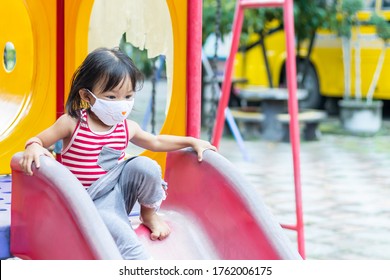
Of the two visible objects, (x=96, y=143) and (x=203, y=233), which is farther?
(x=203, y=233)

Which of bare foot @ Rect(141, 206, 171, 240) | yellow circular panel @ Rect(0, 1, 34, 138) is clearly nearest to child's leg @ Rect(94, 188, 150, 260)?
bare foot @ Rect(141, 206, 171, 240)

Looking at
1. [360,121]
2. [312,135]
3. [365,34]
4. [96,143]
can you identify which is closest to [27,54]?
[96,143]

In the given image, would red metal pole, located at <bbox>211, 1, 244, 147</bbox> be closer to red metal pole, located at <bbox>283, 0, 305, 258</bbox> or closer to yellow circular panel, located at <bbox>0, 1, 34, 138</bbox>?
red metal pole, located at <bbox>283, 0, 305, 258</bbox>

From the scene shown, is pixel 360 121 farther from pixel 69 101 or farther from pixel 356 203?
pixel 69 101

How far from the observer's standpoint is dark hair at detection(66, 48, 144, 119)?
255cm

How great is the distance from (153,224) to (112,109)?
48 cm

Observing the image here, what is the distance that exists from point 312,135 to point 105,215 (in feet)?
21.5

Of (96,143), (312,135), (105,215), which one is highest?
(96,143)

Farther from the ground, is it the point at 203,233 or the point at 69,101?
the point at 69,101

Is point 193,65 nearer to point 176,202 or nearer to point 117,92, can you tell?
point 176,202

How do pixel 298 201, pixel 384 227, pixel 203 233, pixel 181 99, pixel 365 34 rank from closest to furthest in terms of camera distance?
pixel 203 233, pixel 181 99, pixel 298 201, pixel 384 227, pixel 365 34

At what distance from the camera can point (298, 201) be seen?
378cm

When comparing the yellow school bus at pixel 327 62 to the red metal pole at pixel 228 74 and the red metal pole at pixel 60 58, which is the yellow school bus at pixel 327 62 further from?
the red metal pole at pixel 60 58

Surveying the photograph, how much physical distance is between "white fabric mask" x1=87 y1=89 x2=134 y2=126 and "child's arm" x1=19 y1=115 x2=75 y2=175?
0.10m
